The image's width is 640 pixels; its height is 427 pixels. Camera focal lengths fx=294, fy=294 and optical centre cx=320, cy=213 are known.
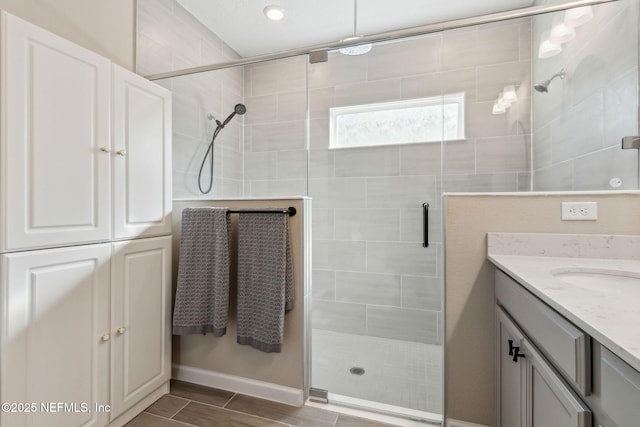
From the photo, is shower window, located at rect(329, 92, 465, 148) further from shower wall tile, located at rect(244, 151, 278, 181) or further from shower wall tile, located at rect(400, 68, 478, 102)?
shower wall tile, located at rect(244, 151, 278, 181)

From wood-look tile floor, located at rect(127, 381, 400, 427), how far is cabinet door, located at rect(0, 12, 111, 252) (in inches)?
38.9

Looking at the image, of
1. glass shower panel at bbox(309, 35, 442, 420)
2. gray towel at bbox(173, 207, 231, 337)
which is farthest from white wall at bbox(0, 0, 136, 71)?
glass shower panel at bbox(309, 35, 442, 420)

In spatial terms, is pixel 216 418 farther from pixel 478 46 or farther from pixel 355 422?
pixel 478 46

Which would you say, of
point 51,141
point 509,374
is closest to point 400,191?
point 509,374

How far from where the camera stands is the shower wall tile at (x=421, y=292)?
6.62 ft

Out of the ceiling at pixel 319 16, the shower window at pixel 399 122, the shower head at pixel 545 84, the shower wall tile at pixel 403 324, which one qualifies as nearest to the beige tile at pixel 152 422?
the shower wall tile at pixel 403 324

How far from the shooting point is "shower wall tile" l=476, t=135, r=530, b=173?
1.99 metres

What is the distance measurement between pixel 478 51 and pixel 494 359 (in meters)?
2.04

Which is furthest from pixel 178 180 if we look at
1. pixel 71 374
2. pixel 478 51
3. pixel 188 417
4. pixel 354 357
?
pixel 478 51

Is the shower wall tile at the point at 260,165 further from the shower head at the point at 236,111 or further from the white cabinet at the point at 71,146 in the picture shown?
the white cabinet at the point at 71,146

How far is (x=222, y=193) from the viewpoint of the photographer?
7.25 feet

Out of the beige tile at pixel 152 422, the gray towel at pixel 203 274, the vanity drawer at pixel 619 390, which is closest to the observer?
the vanity drawer at pixel 619 390

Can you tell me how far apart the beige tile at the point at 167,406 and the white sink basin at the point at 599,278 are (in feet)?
6.25

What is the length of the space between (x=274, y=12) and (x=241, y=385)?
2.64 m
